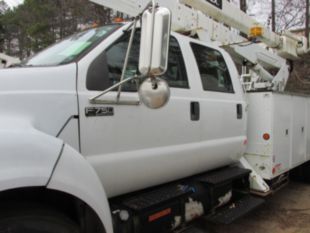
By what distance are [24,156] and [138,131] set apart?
3.59ft

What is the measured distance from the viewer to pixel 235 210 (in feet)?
11.5

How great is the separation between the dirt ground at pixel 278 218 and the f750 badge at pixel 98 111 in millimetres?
2329

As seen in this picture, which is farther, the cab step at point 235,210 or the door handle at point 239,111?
the door handle at point 239,111

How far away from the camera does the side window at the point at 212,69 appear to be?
338 centimetres

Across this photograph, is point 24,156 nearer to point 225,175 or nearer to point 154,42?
point 154,42

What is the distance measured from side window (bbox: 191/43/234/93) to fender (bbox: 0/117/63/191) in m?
1.97

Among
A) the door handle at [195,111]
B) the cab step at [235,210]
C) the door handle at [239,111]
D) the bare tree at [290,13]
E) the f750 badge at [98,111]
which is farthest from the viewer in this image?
the bare tree at [290,13]

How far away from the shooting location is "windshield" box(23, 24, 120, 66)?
7.81ft

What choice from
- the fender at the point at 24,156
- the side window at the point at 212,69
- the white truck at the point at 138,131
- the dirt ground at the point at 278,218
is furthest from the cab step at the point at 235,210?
the fender at the point at 24,156

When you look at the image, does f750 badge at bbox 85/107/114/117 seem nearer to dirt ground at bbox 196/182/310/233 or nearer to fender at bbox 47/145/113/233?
fender at bbox 47/145/113/233

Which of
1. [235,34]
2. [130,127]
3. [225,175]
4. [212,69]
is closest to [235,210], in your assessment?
[225,175]

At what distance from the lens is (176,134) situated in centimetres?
293

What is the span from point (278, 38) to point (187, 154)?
3977mm

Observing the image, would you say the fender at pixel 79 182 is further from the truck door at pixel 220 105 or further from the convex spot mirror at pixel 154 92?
the truck door at pixel 220 105
